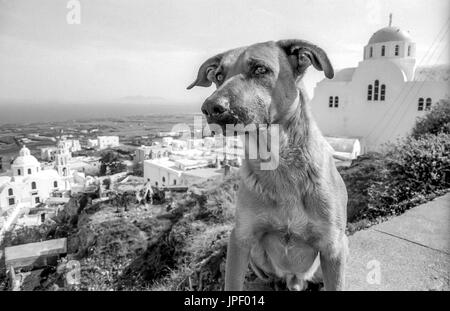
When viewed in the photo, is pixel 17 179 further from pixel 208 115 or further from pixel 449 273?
pixel 449 273

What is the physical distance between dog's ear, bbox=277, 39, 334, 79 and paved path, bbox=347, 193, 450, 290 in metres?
1.54

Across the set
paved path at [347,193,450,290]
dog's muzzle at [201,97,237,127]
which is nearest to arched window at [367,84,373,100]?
paved path at [347,193,450,290]

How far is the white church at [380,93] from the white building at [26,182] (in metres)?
14.9

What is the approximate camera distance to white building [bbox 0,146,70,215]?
20.0ft

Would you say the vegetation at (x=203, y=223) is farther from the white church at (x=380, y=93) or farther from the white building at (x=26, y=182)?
the white church at (x=380, y=93)

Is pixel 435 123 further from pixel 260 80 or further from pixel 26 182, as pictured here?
pixel 26 182

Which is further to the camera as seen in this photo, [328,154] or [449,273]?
[449,273]

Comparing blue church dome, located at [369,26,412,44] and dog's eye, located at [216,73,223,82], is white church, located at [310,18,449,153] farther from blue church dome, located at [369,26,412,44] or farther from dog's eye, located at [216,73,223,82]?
dog's eye, located at [216,73,223,82]

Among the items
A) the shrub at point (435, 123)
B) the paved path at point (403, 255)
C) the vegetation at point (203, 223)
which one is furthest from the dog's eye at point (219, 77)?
the shrub at point (435, 123)

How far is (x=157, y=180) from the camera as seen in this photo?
51.6ft

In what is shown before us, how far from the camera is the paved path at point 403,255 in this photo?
208 cm

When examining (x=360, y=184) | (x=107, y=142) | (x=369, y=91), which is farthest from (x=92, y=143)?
(x=369, y=91)
